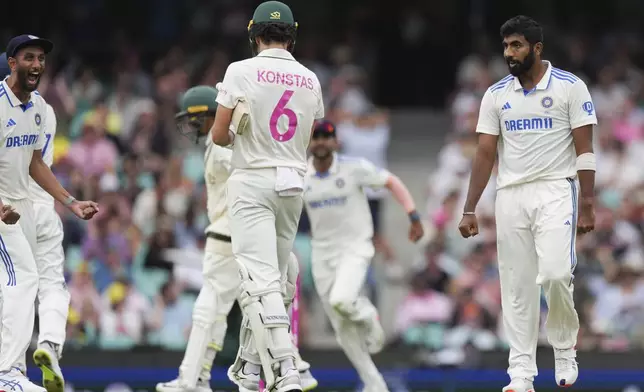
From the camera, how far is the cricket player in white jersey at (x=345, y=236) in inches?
503

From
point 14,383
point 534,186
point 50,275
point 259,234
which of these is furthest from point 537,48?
point 14,383

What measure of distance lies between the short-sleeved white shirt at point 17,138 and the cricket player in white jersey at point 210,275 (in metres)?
1.49

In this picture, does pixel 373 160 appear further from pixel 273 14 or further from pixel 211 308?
pixel 273 14

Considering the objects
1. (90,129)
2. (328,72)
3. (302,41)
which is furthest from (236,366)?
(302,41)

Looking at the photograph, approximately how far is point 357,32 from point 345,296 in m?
11.2

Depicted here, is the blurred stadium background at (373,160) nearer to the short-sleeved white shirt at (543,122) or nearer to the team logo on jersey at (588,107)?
the short-sleeved white shirt at (543,122)

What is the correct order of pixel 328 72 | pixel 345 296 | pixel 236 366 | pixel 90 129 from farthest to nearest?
pixel 328 72
pixel 90 129
pixel 345 296
pixel 236 366

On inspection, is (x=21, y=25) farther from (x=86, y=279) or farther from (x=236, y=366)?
(x=236, y=366)

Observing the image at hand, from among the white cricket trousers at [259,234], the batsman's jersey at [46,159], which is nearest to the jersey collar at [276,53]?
the white cricket trousers at [259,234]

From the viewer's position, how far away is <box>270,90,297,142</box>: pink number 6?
1012cm

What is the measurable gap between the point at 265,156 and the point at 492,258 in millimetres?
7642

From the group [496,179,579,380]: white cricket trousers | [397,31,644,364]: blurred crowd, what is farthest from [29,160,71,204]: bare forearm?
[397,31,644,364]: blurred crowd

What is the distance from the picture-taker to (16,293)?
10.3 metres

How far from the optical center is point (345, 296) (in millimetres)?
12672
